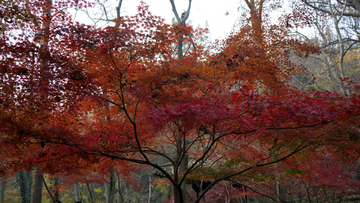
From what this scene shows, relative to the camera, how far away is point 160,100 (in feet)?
19.6

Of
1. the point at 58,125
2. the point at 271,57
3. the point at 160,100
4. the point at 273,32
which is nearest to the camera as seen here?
the point at 58,125

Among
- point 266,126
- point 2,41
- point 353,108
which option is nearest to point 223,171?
point 266,126

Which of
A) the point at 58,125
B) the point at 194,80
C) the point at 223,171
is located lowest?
the point at 223,171

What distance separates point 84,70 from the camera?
5.06 m

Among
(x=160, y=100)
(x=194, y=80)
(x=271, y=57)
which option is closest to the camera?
(x=160, y=100)

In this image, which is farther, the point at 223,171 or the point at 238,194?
the point at 238,194

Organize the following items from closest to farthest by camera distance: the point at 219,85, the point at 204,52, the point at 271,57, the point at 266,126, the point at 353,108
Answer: the point at 353,108 < the point at 266,126 < the point at 219,85 < the point at 204,52 < the point at 271,57

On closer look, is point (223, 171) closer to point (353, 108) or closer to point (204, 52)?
point (353, 108)

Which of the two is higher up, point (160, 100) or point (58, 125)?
point (160, 100)

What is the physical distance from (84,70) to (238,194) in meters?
9.58

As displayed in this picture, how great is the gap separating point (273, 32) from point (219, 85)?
498cm

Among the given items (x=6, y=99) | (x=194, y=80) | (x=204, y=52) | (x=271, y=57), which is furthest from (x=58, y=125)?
(x=271, y=57)

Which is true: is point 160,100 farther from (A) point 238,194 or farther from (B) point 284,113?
(A) point 238,194

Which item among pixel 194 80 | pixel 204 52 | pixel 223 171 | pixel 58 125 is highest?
pixel 204 52
